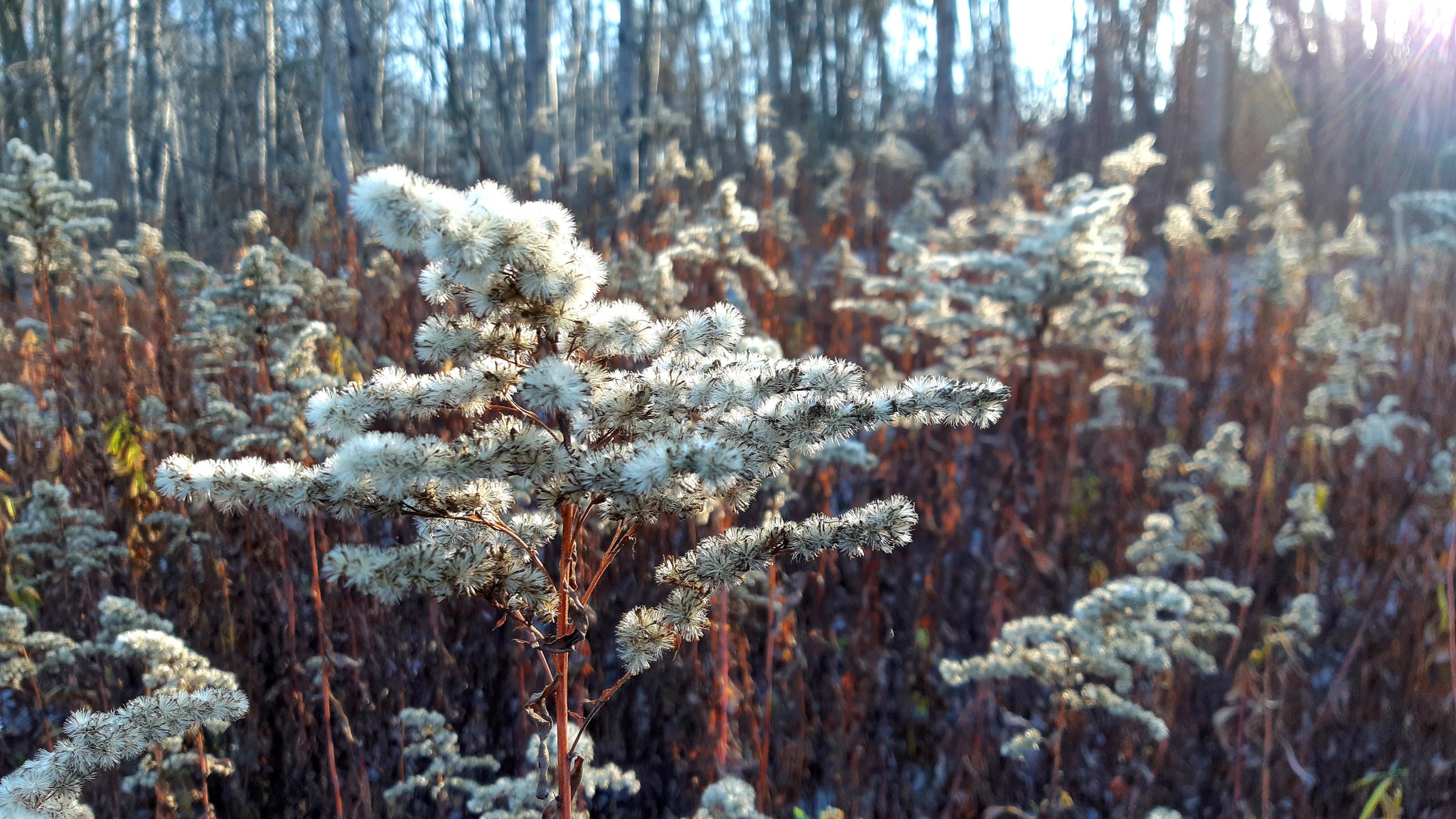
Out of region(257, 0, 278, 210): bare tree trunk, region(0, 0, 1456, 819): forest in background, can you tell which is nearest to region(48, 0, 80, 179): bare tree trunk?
region(257, 0, 278, 210): bare tree trunk

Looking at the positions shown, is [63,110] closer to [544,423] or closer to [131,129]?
[131,129]

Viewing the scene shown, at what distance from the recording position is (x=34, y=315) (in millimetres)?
6770

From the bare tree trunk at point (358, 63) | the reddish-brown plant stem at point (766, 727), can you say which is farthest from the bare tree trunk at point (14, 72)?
the reddish-brown plant stem at point (766, 727)

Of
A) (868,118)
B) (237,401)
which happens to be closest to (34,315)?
(237,401)

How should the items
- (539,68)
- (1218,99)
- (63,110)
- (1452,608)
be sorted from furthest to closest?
(1218,99), (63,110), (539,68), (1452,608)

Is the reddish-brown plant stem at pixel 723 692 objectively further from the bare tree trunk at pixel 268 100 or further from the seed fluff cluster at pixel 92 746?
the bare tree trunk at pixel 268 100

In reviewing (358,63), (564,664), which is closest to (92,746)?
(564,664)

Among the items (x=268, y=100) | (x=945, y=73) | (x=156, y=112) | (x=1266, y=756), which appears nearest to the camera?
(x=1266, y=756)

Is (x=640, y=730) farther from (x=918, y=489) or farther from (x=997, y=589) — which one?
(x=918, y=489)

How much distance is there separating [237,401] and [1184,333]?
6.59m

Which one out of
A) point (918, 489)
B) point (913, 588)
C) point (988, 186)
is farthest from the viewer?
point (988, 186)

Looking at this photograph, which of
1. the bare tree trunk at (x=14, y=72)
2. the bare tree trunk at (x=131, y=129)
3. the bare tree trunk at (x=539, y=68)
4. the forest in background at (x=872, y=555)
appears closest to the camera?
the forest in background at (x=872, y=555)

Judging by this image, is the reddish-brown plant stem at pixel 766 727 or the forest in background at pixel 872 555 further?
the forest in background at pixel 872 555

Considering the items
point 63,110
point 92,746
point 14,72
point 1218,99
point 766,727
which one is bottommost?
point 766,727
